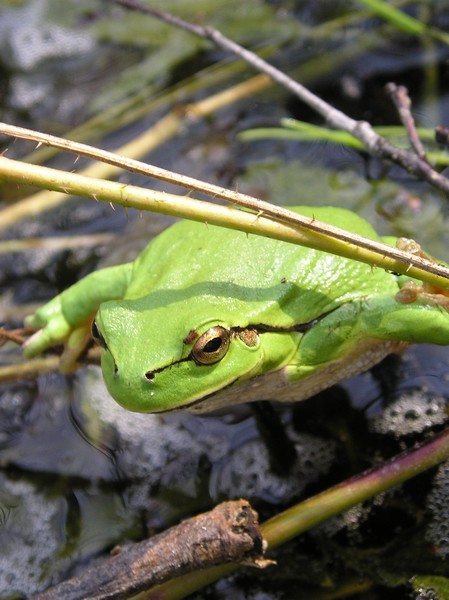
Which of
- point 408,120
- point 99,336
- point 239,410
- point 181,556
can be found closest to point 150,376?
point 99,336

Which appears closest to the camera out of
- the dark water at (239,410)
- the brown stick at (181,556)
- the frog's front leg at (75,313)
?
the brown stick at (181,556)

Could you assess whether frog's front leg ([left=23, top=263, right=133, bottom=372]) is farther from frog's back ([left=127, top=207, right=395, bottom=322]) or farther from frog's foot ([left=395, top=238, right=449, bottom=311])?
frog's foot ([left=395, top=238, right=449, bottom=311])

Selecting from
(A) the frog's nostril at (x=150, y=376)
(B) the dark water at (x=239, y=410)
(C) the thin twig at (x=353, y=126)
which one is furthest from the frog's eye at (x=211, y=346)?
(C) the thin twig at (x=353, y=126)

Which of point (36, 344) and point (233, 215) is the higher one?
point (233, 215)

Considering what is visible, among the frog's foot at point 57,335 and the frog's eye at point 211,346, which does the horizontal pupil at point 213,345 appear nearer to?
the frog's eye at point 211,346

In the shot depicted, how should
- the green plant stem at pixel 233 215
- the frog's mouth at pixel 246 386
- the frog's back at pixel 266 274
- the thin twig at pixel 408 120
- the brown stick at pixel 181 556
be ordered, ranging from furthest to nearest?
the thin twig at pixel 408 120, the frog's back at pixel 266 274, the frog's mouth at pixel 246 386, the brown stick at pixel 181 556, the green plant stem at pixel 233 215

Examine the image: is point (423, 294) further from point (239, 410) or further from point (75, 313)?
point (75, 313)

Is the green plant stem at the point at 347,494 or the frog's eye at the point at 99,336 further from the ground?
the frog's eye at the point at 99,336

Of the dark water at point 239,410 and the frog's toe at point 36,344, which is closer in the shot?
the dark water at point 239,410
